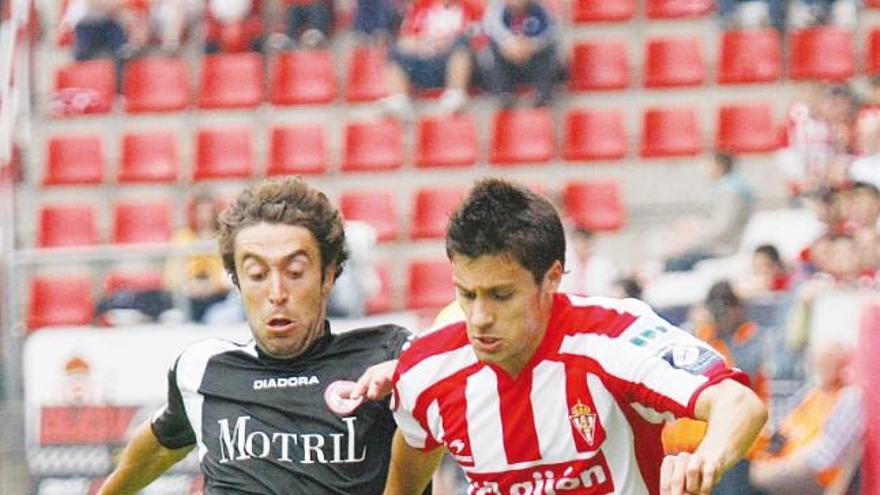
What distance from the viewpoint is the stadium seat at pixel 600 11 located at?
15547 millimetres

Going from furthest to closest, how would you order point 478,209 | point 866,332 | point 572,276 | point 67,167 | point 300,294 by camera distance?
point 67,167 → point 572,276 → point 866,332 → point 300,294 → point 478,209

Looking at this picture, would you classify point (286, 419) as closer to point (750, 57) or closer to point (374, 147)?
point (374, 147)

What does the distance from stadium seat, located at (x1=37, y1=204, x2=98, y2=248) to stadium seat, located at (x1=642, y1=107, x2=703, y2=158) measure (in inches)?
A: 173

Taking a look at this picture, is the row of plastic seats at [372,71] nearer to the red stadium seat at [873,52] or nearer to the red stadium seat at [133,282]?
the red stadium seat at [873,52]

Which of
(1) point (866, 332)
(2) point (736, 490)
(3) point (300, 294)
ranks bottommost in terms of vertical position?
(2) point (736, 490)

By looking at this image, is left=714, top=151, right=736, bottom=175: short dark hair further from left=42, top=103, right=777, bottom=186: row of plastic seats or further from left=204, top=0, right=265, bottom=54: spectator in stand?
left=204, top=0, right=265, bottom=54: spectator in stand

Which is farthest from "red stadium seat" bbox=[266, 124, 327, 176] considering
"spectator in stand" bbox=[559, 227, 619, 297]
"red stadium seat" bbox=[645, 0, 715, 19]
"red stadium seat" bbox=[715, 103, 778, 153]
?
"spectator in stand" bbox=[559, 227, 619, 297]

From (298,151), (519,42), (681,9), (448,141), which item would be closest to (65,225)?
(298,151)

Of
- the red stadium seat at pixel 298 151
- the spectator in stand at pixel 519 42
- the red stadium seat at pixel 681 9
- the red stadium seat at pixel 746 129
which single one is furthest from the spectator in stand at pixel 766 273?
the red stadium seat at pixel 298 151

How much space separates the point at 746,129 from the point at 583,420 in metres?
10.4

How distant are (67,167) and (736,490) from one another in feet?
27.8

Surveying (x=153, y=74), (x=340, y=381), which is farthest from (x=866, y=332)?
(x=153, y=74)

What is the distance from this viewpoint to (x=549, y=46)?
1459cm

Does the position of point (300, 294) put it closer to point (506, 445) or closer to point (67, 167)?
point (506, 445)
